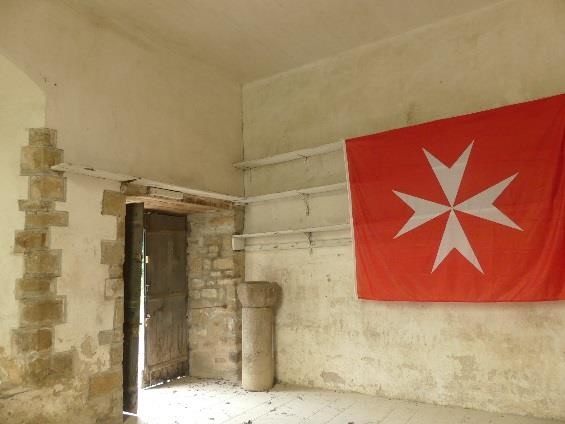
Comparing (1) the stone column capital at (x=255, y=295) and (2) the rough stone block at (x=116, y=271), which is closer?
(2) the rough stone block at (x=116, y=271)

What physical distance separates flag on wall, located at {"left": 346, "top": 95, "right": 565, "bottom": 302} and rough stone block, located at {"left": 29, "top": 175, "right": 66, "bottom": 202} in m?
2.31

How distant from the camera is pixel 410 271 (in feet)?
11.5

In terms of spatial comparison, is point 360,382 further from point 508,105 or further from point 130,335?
point 508,105

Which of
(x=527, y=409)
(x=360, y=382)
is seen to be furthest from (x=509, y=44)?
(x=360, y=382)

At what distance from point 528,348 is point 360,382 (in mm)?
1398

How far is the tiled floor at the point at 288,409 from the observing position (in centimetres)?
321

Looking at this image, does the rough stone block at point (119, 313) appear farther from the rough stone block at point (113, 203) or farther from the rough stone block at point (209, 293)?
the rough stone block at point (209, 293)

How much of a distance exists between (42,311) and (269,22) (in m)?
2.84

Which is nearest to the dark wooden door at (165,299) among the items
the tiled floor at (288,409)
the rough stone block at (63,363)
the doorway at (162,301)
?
the doorway at (162,301)

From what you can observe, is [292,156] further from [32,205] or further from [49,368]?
[49,368]

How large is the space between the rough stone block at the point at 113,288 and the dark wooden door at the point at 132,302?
12 cm

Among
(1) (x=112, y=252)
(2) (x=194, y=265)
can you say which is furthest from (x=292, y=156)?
(1) (x=112, y=252)

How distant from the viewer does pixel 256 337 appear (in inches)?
161

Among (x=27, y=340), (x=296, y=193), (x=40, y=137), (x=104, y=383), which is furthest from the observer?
(x=296, y=193)
